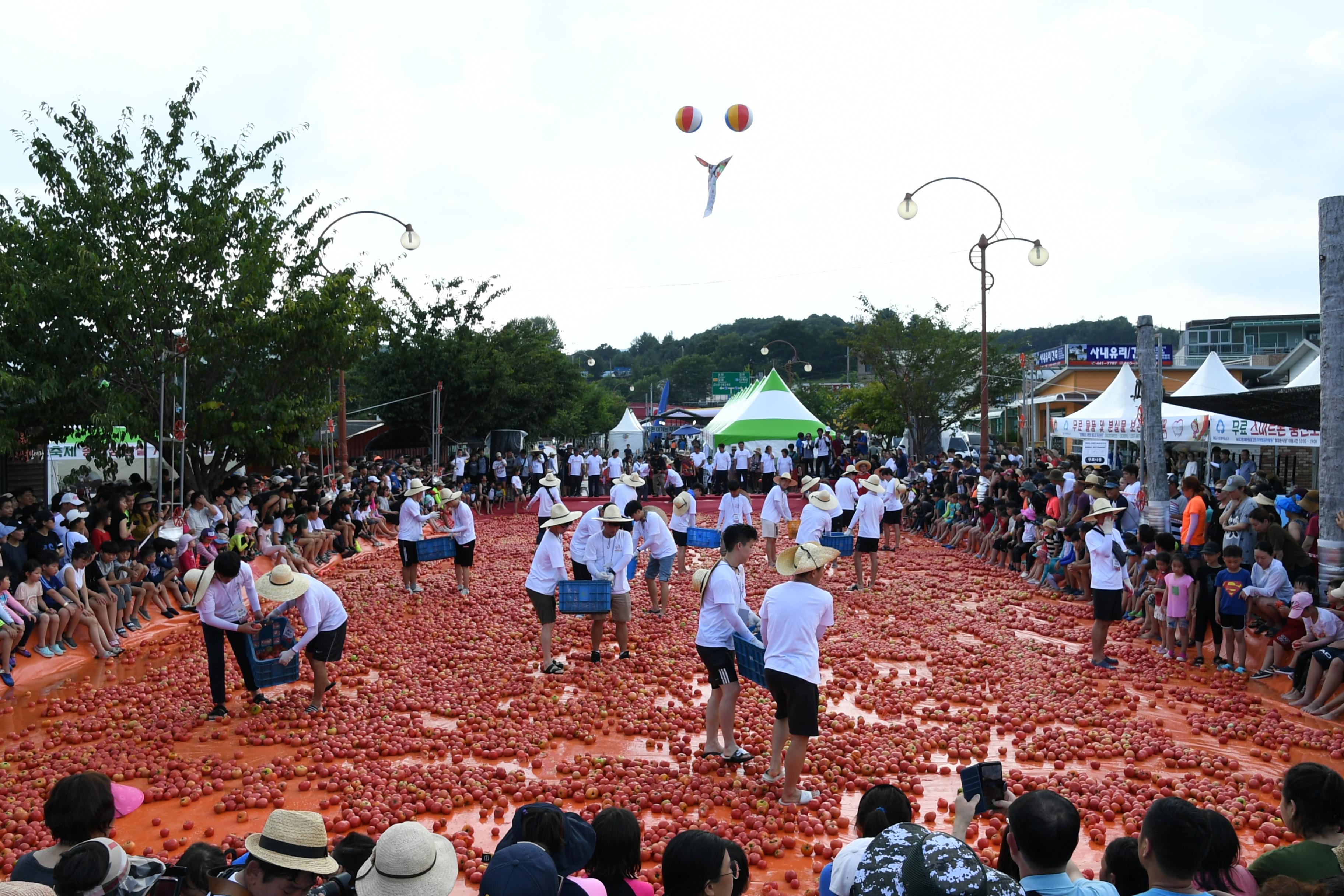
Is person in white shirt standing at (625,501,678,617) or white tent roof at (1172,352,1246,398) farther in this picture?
white tent roof at (1172,352,1246,398)

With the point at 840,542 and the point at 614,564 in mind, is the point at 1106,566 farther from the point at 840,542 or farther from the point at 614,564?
the point at 840,542

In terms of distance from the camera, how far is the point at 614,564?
9539 millimetres

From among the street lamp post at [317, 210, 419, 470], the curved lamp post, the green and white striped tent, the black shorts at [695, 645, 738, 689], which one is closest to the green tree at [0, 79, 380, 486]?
the street lamp post at [317, 210, 419, 470]

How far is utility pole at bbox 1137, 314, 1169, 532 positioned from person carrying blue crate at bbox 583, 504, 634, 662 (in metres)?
7.47

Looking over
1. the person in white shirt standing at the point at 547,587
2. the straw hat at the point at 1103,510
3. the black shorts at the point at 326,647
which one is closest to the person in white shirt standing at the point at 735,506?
the person in white shirt standing at the point at 547,587

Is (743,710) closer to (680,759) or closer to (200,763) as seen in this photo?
(680,759)

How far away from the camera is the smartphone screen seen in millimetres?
3691

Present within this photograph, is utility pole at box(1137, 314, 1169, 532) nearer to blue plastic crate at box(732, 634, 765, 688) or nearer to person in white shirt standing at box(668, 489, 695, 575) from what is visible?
person in white shirt standing at box(668, 489, 695, 575)

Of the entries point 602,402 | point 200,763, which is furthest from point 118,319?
point 602,402

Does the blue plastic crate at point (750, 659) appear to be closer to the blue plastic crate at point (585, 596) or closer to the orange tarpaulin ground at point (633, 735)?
the orange tarpaulin ground at point (633, 735)

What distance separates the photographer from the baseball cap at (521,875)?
10.3ft

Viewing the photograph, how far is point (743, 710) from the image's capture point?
8.02 meters

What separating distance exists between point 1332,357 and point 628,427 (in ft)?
126

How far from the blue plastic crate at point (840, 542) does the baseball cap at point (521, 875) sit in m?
9.90
